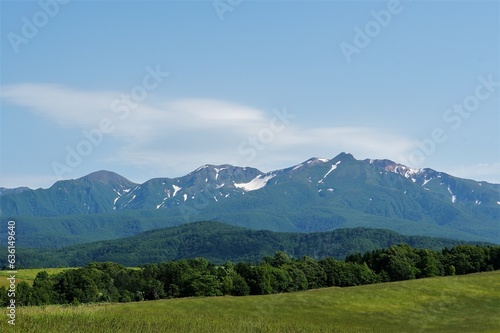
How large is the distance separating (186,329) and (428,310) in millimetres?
58281

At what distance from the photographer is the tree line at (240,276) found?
3944 inches

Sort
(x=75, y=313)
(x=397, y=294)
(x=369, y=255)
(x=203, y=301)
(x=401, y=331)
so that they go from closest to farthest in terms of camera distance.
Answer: (x=75, y=313) → (x=401, y=331) → (x=203, y=301) → (x=397, y=294) → (x=369, y=255)

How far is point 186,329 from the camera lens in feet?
107

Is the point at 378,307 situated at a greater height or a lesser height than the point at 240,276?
lesser

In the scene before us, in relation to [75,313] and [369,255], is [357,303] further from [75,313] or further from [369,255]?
[75,313]

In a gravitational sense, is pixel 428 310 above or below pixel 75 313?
below

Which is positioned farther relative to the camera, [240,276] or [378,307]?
[240,276]

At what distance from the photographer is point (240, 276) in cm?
9981

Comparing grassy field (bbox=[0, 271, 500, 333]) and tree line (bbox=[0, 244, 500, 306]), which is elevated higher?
tree line (bbox=[0, 244, 500, 306])

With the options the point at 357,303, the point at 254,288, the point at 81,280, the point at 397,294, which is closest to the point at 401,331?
the point at 357,303

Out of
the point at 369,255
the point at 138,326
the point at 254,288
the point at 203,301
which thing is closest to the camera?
the point at 138,326

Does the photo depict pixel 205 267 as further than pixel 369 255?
No

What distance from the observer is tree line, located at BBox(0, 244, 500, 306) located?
100m

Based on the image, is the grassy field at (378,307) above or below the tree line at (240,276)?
below
